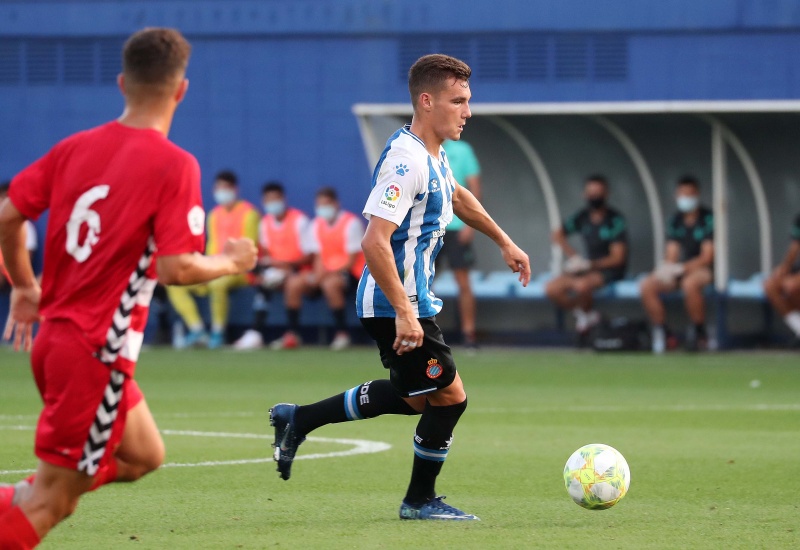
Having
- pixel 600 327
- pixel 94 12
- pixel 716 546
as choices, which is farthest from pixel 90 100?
pixel 716 546

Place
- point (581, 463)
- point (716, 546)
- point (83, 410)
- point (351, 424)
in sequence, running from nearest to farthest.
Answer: point (83, 410), point (716, 546), point (581, 463), point (351, 424)

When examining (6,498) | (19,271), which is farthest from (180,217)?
(6,498)

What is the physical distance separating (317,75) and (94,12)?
3199 millimetres

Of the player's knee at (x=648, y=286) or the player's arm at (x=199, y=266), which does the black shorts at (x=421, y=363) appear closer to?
the player's arm at (x=199, y=266)

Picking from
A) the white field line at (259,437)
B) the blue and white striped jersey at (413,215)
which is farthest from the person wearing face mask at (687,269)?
the blue and white striped jersey at (413,215)

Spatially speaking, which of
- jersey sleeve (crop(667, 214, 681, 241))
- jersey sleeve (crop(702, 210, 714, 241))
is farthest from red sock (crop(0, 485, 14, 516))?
jersey sleeve (crop(667, 214, 681, 241))

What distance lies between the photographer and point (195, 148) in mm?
19172

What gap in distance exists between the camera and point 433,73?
623 cm

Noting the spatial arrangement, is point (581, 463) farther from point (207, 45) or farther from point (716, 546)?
point (207, 45)

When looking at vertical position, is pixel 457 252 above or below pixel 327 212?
below

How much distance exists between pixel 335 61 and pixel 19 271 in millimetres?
14247

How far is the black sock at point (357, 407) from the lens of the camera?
650cm

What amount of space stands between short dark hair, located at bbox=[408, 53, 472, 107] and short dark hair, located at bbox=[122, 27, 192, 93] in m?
1.77

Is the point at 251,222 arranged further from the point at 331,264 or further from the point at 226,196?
the point at 331,264
